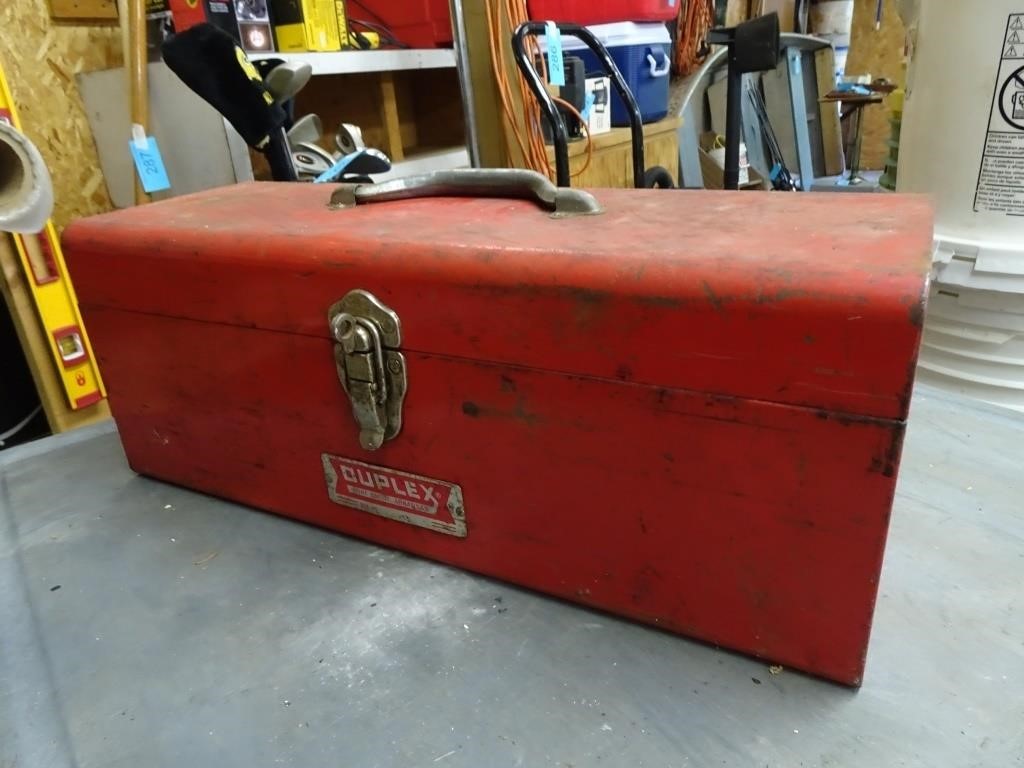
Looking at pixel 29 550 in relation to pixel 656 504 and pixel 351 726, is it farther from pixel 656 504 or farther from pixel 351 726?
pixel 656 504

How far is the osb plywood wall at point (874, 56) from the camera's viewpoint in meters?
3.01

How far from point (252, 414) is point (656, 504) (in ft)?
1.19

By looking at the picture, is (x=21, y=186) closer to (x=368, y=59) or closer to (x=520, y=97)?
(x=368, y=59)

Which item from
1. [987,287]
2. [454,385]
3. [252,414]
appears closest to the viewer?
[454,385]

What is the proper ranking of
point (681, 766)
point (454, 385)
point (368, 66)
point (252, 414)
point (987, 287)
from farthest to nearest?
point (368, 66) → point (987, 287) → point (252, 414) → point (454, 385) → point (681, 766)

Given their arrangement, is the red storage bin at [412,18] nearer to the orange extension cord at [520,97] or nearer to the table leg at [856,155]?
the orange extension cord at [520,97]

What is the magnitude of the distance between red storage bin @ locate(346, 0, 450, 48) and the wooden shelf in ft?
0.26

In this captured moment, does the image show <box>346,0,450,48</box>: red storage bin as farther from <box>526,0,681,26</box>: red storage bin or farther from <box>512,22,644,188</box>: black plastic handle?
<box>512,22,644,188</box>: black plastic handle

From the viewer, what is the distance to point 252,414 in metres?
0.62

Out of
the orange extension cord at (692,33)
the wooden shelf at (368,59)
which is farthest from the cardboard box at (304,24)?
the orange extension cord at (692,33)

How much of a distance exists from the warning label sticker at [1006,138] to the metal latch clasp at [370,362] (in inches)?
25.4

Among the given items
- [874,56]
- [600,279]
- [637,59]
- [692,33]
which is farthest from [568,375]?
[874,56]

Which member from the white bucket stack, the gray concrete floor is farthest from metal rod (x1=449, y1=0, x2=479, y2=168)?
the gray concrete floor

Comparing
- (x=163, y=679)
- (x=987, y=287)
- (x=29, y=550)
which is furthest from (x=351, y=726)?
(x=987, y=287)
